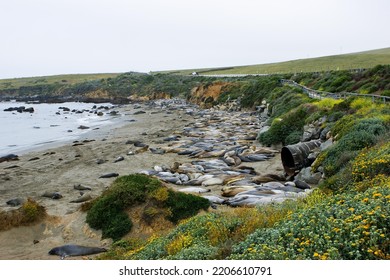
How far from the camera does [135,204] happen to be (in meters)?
12.2

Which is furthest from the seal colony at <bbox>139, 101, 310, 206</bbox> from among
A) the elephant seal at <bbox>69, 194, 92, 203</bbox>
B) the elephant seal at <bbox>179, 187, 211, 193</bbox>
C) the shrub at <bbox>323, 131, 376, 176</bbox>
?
the elephant seal at <bbox>69, 194, 92, 203</bbox>

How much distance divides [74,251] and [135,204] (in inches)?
103

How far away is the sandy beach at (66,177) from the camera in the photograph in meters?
11.2

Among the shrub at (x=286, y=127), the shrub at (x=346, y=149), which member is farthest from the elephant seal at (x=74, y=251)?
the shrub at (x=286, y=127)

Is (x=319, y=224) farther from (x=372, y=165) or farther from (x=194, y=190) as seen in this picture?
(x=194, y=190)

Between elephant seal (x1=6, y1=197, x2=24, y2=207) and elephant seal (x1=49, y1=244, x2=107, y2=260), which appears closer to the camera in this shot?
elephant seal (x1=49, y1=244, x2=107, y2=260)

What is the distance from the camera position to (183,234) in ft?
27.1

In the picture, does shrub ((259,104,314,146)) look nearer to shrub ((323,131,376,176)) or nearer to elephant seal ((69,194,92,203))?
shrub ((323,131,376,176))

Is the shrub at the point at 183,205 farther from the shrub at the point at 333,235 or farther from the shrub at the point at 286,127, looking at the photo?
the shrub at the point at 286,127

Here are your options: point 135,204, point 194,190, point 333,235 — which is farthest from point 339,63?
point 333,235

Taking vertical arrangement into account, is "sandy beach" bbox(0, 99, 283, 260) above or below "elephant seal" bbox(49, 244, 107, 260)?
below

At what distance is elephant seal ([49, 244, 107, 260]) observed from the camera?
33.0 ft

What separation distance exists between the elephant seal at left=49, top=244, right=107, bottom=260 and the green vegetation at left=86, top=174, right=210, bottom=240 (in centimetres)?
102

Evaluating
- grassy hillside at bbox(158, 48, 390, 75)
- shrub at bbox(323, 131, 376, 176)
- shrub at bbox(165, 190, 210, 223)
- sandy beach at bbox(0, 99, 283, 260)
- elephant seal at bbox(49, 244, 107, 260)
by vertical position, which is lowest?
sandy beach at bbox(0, 99, 283, 260)
